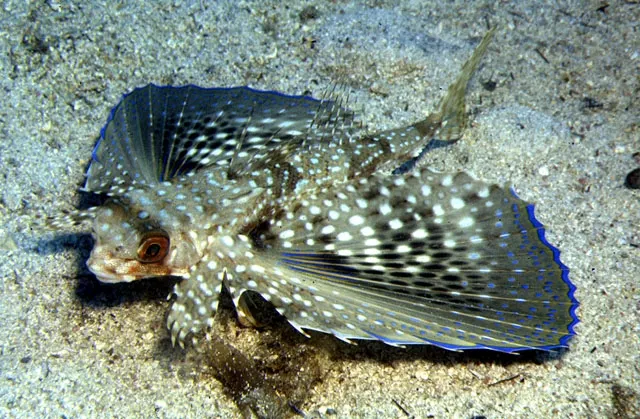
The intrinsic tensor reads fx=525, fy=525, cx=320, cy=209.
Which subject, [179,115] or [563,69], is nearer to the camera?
[179,115]

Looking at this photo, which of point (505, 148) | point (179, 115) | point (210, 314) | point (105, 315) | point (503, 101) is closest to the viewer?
point (210, 314)

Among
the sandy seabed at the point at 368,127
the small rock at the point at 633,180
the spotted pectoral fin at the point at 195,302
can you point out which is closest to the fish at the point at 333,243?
the spotted pectoral fin at the point at 195,302

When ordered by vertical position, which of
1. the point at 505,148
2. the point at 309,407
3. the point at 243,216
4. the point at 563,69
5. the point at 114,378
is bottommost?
the point at 114,378

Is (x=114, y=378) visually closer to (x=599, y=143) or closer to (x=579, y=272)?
(x=579, y=272)

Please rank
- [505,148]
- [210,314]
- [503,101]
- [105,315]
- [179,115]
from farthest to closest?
[503,101]
[505,148]
[179,115]
[105,315]
[210,314]

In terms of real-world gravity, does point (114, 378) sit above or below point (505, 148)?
below

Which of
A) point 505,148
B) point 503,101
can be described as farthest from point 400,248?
point 503,101
